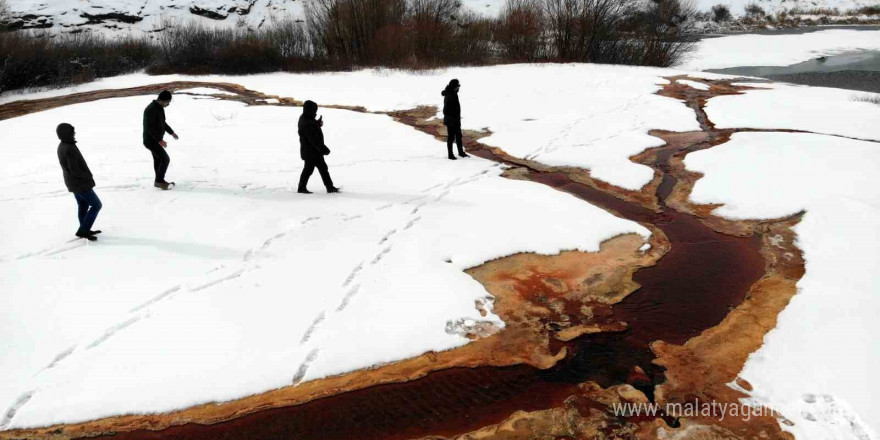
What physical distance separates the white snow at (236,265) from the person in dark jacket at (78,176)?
0.85 ft

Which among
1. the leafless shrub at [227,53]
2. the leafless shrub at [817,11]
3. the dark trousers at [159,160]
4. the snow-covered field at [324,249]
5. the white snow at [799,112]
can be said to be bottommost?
the snow-covered field at [324,249]

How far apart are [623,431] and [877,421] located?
1.58m

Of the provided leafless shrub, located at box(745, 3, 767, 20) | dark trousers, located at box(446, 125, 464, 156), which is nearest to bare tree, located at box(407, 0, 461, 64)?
dark trousers, located at box(446, 125, 464, 156)

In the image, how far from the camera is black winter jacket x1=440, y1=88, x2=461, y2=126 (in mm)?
8227

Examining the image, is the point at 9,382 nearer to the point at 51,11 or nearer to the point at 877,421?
the point at 877,421

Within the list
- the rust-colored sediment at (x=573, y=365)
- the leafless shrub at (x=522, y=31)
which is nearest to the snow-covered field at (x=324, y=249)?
the rust-colored sediment at (x=573, y=365)

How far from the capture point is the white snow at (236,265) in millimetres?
3641

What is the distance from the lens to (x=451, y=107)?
8320mm

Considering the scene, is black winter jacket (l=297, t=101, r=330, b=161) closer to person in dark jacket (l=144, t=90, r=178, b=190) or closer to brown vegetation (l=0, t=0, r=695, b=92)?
person in dark jacket (l=144, t=90, r=178, b=190)

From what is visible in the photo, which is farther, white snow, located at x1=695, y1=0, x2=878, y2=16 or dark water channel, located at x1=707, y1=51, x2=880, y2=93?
white snow, located at x1=695, y1=0, x2=878, y2=16

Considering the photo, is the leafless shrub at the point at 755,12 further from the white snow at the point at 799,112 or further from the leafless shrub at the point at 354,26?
the leafless shrub at the point at 354,26

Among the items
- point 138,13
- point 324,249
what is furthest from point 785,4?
point 324,249

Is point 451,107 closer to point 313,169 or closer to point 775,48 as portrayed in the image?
point 313,169

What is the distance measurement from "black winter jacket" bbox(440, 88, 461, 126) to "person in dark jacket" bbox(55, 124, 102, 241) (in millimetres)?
5190
